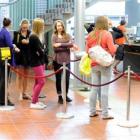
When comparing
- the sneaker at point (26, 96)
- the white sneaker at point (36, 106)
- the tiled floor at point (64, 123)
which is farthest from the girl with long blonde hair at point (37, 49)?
the sneaker at point (26, 96)

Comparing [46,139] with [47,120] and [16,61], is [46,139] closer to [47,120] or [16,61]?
[47,120]

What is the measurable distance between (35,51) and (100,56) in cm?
130

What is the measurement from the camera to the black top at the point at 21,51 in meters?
7.02

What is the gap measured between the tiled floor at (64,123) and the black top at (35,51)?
30.8 inches

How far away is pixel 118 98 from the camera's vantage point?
7715 millimetres

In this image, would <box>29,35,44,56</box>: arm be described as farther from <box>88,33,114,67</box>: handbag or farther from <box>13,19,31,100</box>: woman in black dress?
→ <box>88,33,114,67</box>: handbag

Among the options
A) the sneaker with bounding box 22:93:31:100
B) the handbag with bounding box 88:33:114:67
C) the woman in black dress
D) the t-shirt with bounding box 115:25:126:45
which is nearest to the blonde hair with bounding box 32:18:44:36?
the woman in black dress

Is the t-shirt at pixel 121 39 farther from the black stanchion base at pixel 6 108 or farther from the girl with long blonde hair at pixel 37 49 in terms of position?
the black stanchion base at pixel 6 108

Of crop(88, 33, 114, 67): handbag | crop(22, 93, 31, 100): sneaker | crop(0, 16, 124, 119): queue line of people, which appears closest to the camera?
crop(88, 33, 114, 67): handbag

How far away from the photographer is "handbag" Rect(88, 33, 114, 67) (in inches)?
220

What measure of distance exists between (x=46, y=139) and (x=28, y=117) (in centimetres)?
118

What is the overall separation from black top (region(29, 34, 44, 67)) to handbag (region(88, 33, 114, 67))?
1071 millimetres

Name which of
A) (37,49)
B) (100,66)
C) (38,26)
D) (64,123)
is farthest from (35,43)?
(64,123)

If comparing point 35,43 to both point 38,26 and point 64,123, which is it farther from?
point 64,123
